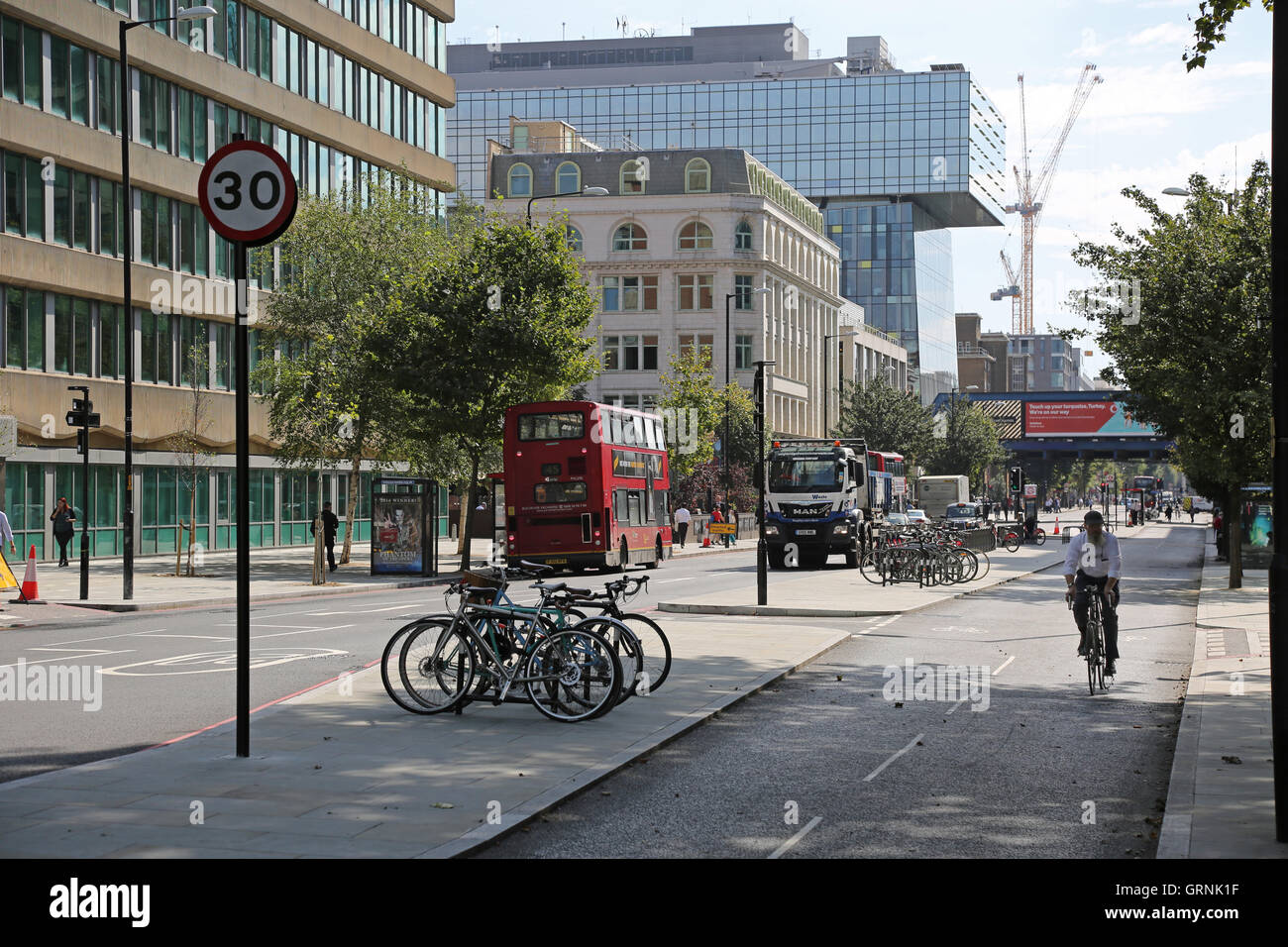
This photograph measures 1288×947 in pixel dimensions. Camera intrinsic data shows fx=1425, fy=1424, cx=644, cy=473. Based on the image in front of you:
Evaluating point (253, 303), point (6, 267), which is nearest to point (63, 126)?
point (6, 267)

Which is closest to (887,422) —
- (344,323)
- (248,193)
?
(344,323)

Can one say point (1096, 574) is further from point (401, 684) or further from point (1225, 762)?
point (401, 684)

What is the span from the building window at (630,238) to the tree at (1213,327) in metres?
55.8

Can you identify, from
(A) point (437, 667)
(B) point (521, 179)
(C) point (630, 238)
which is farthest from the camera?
(B) point (521, 179)

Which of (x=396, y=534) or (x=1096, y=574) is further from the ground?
(x=1096, y=574)

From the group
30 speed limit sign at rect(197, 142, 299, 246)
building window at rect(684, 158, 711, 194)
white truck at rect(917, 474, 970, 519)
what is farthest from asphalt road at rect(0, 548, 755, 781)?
building window at rect(684, 158, 711, 194)

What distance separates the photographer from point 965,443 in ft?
323

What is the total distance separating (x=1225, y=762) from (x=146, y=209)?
40.0 meters

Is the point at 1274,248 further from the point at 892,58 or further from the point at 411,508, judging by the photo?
the point at 892,58

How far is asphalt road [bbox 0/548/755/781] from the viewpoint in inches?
417

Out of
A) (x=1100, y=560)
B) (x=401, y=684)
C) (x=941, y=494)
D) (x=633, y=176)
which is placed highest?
(x=633, y=176)

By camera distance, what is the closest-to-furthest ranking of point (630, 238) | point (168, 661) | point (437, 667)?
point (437, 667), point (168, 661), point (630, 238)

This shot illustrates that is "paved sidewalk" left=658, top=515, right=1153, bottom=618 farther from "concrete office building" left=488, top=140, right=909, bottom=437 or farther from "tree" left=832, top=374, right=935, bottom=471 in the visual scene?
"concrete office building" left=488, top=140, right=909, bottom=437
